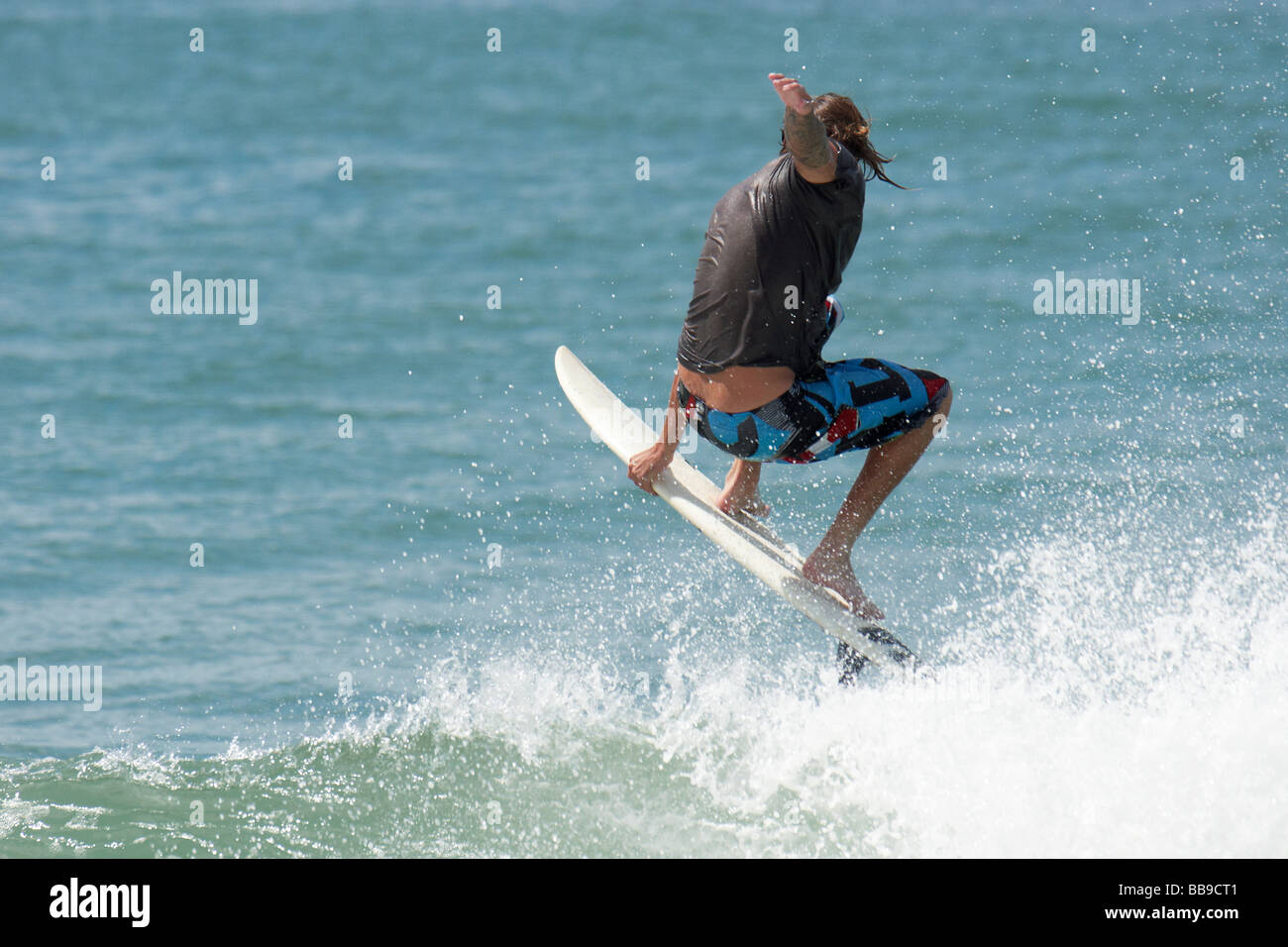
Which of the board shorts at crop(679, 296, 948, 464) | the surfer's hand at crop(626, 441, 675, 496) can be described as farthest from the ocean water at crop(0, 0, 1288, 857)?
the surfer's hand at crop(626, 441, 675, 496)

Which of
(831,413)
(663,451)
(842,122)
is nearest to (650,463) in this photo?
(663,451)

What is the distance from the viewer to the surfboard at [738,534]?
5633 millimetres

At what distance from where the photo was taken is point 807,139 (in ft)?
16.1

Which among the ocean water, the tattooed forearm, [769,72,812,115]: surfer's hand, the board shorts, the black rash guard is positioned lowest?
the ocean water

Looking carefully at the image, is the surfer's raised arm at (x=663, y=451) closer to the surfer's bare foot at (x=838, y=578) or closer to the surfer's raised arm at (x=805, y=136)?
the surfer's bare foot at (x=838, y=578)

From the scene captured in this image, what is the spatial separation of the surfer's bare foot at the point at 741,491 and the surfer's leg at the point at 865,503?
0.55 metres

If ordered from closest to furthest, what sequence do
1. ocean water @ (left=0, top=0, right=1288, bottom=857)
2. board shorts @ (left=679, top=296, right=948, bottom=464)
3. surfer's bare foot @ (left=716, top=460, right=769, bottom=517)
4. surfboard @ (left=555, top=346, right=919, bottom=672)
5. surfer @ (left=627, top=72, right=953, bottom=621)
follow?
1. surfer @ (left=627, top=72, right=953, bottom=621)
2. board shorts @ (left=679, top=296, right=948, bottom=464)
3. surfboard @ (left=555, top=346, right=919, bottom=672)
4. ocean water @ (left=0, top=0, right=1288, bottom=857)
5. surfer's bare foot @ (left=716, top=460, right=769, bottom=517)

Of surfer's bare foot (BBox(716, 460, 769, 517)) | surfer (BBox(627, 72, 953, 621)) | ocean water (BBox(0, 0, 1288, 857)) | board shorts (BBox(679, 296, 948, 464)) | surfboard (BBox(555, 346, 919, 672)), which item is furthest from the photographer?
surfer's bare foot (BBox(716, 460, 769, 517))

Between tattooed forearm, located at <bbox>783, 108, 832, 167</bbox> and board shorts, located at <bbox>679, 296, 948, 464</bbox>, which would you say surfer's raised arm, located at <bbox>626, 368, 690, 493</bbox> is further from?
tattooed forearm, located at <bbox>783, 108, 832, 167</bbox>

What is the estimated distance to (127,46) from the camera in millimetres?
24547

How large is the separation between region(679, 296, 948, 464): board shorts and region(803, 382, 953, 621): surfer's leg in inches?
2.2

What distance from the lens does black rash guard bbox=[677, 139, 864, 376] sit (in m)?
5.16

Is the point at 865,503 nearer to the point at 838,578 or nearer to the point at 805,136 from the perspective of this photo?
the point at 838,578

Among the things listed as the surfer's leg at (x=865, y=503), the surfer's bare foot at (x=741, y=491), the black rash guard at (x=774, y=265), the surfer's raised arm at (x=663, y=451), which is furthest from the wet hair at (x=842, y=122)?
the surfer's bare foot at (x=741, y=491)
